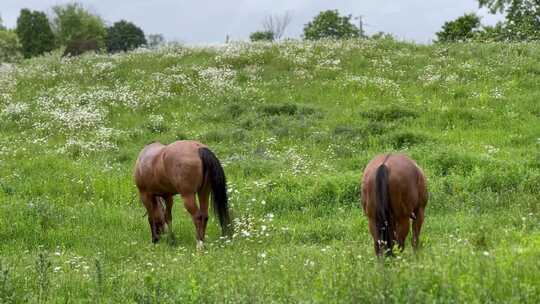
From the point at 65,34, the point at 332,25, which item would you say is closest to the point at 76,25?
the point at 65,34

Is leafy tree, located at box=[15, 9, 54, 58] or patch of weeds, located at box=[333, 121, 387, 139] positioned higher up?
leafy tree, located at box=[15, 9, 54, 58]

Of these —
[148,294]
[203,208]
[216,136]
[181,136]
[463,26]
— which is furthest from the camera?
[463,26]

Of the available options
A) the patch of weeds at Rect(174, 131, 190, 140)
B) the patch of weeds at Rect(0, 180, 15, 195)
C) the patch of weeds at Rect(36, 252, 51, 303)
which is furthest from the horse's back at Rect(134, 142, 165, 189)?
the patch of weeds at Rect(174, 131, 190, 140)

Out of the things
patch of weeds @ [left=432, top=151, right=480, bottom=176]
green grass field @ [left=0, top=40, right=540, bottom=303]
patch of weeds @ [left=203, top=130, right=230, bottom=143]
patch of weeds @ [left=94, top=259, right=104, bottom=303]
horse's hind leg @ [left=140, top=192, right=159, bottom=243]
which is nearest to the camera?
green grass field @ [left=0, top=40, right=540, bottom=303]

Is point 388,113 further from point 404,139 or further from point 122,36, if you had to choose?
point 122,36

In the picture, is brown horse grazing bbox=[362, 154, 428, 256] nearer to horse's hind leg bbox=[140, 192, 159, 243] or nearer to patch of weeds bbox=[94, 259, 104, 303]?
patch of weeds bbox=[94, 259, 104, 303]

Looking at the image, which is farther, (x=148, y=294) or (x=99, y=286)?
(x=99, y=286)

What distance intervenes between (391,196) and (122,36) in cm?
8424

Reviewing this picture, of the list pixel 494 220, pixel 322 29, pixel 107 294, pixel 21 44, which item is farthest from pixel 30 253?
pixel 21 44

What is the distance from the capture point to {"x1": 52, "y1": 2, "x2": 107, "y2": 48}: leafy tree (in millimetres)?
75625

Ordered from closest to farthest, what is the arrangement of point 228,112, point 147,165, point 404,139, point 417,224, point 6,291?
point 6,291 → point 417,224 → point 147,165 → point 404,139 → point 228,112

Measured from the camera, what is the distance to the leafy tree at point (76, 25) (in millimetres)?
75625

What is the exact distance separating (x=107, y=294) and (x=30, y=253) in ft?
12.7

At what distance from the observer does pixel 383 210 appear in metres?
6.50
